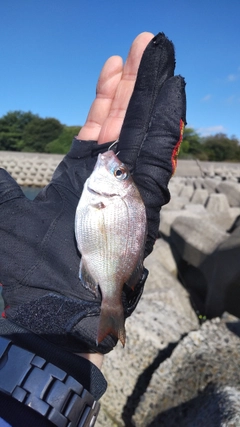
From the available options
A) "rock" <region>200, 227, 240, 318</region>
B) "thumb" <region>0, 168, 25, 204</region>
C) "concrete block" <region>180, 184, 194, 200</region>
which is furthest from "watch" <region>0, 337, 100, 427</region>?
"concrete block" <region>180, 184, 194, 200</region>

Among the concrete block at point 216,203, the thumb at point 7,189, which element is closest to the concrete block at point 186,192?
the concrete block at point 216,203

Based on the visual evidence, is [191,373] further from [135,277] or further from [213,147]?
[213,147]

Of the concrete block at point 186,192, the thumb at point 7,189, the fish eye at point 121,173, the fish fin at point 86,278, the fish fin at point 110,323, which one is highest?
the fish eye at point 121,173

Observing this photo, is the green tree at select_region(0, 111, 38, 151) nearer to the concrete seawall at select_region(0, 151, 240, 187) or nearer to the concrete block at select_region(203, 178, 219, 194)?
the concrete seawall at select_region(0, 151, 240, 187)

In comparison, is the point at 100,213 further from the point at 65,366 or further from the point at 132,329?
the point at 132,329

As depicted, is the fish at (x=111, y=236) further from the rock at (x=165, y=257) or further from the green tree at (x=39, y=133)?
the green tree at (x=39, y=133)

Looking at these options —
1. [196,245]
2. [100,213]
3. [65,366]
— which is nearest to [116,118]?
[100,213]
